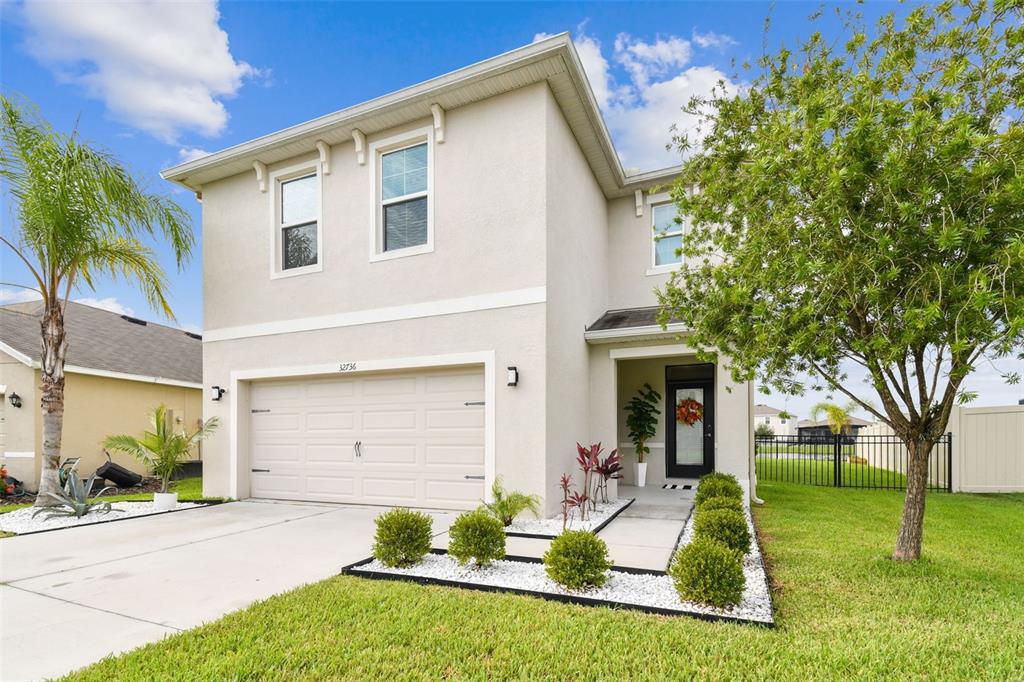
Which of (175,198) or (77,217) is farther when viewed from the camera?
(175,198)

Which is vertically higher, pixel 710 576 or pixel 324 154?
pixel 324 154

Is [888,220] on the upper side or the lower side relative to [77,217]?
lower

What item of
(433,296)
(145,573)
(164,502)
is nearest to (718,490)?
(433,296)

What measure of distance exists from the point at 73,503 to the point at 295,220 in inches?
227

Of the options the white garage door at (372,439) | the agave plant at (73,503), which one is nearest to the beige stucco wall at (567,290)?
the white garage door at (372,439)

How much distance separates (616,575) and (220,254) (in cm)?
961

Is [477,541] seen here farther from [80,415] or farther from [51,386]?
[80,415]

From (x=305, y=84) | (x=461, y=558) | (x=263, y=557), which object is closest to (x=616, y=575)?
(x=461, y=558)

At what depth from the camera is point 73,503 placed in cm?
812

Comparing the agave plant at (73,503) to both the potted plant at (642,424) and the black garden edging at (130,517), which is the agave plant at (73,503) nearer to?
the black garden edging at (130,517)

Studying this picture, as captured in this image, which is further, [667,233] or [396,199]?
[667,233]

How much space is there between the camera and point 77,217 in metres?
8.55

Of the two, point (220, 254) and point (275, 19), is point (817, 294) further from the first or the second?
point (275, 19)

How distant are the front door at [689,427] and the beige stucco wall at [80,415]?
1388 cm
